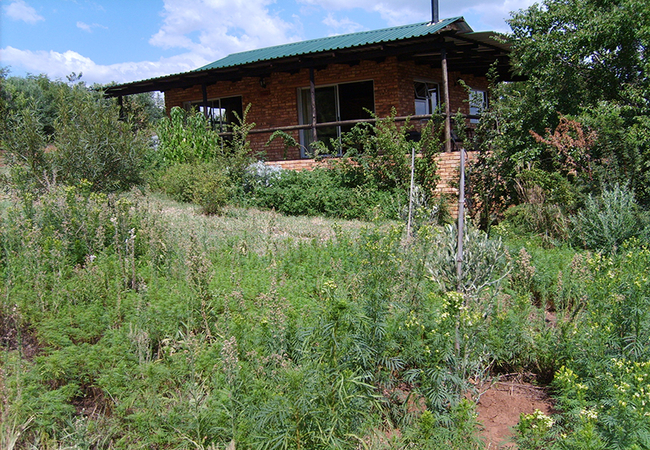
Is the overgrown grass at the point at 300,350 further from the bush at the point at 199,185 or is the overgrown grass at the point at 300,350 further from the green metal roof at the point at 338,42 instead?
the green metal roof at the point at 338,42

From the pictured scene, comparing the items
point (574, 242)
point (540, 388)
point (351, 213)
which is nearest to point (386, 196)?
point (351, 213)

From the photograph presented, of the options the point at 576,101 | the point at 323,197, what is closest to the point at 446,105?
the point at 576,101

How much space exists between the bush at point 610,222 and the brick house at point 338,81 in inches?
188

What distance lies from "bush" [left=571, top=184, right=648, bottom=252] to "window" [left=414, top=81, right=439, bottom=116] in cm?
809

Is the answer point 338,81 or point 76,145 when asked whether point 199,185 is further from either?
point 338,81

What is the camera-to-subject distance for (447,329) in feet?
10.2

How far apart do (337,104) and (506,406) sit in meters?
12.0

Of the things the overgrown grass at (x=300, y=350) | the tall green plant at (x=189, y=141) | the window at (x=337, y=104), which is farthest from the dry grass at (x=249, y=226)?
the window at (x=337, y=104)

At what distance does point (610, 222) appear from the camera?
6414 mm

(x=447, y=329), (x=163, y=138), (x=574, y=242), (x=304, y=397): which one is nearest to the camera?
(x=304, y=397)

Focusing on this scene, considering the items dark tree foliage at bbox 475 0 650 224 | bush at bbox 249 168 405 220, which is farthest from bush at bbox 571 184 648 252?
bush at bbox 249 168 405 220

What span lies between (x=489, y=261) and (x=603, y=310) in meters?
1.01

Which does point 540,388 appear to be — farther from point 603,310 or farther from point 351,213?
point 351,213

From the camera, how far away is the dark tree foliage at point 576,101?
24.9 feet
